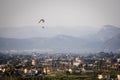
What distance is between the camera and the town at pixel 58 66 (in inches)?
259

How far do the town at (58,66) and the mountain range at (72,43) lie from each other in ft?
0.39

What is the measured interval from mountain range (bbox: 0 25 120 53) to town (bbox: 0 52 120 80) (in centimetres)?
12

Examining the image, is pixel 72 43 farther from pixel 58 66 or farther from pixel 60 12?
pixel 60 12

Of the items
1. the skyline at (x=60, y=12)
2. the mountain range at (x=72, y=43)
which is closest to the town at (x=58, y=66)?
the mountain range at (x=72, y=43)

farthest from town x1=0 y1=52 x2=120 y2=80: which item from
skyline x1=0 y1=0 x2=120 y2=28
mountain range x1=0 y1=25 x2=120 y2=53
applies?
skyline x1=0 y1=0 x2=120 y2=28

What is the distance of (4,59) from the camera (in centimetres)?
680

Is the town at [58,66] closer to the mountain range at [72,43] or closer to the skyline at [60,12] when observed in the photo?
the mountain range at [72,43]

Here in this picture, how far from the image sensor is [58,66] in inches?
266

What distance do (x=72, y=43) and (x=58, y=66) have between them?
0.49 m

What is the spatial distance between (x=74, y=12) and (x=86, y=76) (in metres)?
1.17

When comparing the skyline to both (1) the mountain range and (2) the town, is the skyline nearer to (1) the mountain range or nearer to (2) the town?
(1) the mountain range

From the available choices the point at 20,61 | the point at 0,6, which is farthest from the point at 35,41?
the point at 0,6

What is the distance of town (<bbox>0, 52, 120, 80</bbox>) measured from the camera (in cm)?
657

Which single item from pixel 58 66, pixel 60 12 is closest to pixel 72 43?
pixel 58 66
